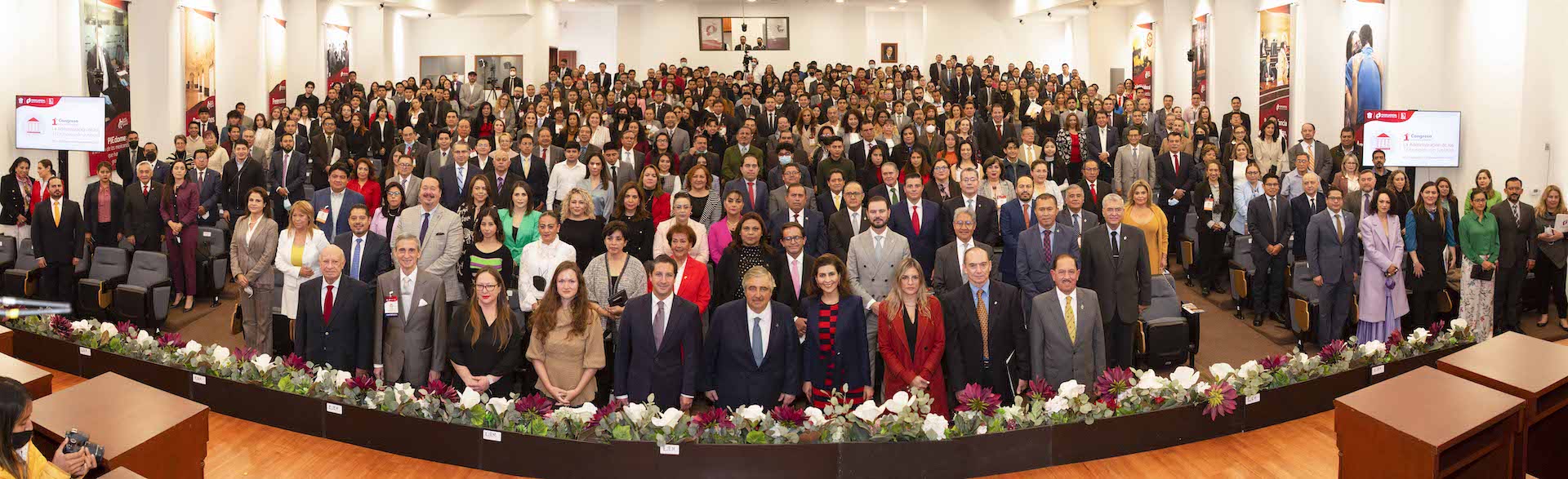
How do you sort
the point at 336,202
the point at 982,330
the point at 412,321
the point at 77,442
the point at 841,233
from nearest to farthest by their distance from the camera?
the point at 77,442, the point at 982,330, the point at 412,321, the point at 841,233, the point at 336,202

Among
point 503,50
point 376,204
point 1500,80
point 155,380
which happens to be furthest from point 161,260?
point 503,50

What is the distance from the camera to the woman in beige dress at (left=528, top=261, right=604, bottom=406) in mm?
5703

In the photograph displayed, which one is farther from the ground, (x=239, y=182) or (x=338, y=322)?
(x=239, y=182)

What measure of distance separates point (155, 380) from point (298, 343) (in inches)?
32.8

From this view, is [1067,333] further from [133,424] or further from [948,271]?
[133,424]

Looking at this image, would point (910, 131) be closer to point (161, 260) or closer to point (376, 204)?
→ point (376, 204)

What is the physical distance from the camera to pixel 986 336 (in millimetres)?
6066

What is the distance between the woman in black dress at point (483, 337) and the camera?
5820mm

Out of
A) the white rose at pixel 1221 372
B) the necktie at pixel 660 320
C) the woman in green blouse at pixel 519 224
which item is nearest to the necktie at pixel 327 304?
the woman in green blouse at pixel 519 224

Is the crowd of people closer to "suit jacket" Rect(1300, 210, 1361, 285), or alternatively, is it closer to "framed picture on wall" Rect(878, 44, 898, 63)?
"suit jacket" Rect(1300, 210, 1361, 285)

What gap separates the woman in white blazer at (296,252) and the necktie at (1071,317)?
4.59 meters

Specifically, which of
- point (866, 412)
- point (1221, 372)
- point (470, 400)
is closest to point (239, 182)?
point (470, 400)

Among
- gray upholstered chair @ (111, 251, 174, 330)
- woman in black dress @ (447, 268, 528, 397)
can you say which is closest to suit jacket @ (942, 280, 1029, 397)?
woman in black dress @ (447, 268, 528, 397)

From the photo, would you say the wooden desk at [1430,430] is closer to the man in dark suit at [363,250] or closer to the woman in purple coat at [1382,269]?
the woman in purple coat at [1382,269]
